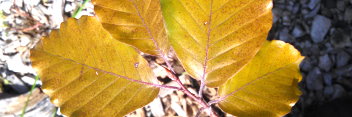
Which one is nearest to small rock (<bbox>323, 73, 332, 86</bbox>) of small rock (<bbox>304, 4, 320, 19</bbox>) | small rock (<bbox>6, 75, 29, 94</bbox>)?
small rock (<bbox>304, 4, 320, 19</bbox>)

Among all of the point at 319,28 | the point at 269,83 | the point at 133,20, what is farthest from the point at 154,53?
the point at 319,28

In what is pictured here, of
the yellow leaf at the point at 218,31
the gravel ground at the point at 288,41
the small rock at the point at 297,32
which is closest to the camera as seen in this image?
the yellow leaf at the point at 218,31

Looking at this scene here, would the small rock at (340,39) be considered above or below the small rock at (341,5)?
below

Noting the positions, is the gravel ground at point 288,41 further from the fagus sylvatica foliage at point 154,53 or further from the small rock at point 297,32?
the fagus sylvatica foliage at point 154,53

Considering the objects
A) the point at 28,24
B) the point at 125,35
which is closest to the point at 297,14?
the point at 125,35

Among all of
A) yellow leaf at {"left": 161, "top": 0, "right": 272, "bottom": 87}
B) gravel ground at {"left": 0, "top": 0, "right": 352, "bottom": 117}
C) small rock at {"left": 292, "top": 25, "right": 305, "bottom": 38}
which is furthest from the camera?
small rock at {"left": 292, "top": 25, "right": 305, "bottom": 38}

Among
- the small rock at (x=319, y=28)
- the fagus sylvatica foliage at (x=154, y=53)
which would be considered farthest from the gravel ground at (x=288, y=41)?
the fagus sylvatica foliage at (x=154, y=53)

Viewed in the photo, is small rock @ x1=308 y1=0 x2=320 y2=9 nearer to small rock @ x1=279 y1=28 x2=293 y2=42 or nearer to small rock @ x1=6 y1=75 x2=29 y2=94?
small rock @ x1=279 y1=28 x2=293 y2=42
